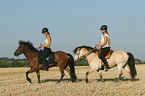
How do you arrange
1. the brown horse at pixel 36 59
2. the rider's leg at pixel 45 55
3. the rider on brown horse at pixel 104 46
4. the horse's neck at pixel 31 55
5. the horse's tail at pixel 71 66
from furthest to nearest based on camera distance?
the horse's neck at pixel 31 55 → the horse's tail at pixel 71 66 → the brown horse at pixel 36 59 → the rider's leg at pixel 45 55 → the rider on brown horse at pixel 104 46

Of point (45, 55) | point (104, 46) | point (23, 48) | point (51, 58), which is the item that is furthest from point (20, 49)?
point (104, 46)

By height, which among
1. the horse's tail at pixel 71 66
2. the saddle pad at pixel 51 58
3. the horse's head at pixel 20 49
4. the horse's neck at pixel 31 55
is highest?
the horse's head at pixel 20 49

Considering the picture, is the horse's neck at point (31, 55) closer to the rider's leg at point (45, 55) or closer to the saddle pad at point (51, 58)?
the rider's leg at point (45, 55)


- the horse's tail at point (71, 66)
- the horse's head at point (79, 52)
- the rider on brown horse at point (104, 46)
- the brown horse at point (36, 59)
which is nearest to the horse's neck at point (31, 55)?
the brown horse at point (36, 59)

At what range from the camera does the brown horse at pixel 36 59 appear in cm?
1164

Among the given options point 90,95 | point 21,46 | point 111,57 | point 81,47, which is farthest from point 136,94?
point 21,46

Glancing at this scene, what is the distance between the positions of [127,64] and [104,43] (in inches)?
79.0

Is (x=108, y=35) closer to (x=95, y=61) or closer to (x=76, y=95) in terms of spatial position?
(x=95, y=61)

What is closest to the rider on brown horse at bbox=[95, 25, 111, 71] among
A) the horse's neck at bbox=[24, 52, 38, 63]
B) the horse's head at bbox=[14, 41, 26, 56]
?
A: the horse's neck at bbox=[24, 52, 38, 63]

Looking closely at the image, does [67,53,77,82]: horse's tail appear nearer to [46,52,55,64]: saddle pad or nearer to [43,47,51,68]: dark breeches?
[46,52,55,64]: saddle pad

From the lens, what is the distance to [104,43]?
10969 mm

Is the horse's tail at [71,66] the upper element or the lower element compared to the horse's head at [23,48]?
lower

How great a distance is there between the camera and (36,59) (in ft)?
39.4

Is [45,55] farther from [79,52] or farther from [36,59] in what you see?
[79,52]
